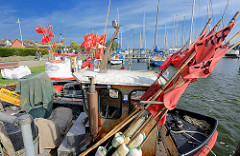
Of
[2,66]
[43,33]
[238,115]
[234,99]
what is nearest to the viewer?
[238,115]

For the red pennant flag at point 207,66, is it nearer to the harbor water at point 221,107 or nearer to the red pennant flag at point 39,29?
the harbor water at point 221,107

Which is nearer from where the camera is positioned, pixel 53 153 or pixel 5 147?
pixel 5 147

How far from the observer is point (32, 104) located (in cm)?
554

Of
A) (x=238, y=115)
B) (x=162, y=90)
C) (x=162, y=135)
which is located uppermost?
(x=162, y=90)

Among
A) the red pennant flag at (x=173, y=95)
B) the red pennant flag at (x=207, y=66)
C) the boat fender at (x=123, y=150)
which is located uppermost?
the red pennant flag at (x=207, y=66)

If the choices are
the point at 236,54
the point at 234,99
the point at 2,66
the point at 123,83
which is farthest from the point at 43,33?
the point at 236,54

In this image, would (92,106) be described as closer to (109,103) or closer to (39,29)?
(109,103)

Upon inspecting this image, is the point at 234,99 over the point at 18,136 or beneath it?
beneath

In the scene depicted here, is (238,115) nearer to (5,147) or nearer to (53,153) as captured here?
(53,153)

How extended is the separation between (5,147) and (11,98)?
4582 millimetres

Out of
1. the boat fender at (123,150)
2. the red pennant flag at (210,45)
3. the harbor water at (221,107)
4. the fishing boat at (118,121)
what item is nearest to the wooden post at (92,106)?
the fishing boat at (118,121)

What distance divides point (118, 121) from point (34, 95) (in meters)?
4.12

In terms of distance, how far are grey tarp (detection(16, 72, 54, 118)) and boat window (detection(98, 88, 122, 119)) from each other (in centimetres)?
Result: 325

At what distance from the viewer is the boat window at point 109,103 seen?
12.1 ft
